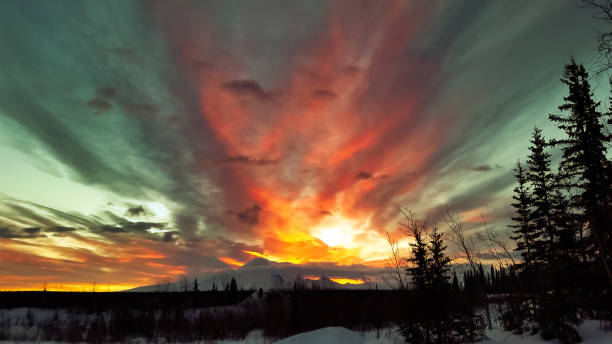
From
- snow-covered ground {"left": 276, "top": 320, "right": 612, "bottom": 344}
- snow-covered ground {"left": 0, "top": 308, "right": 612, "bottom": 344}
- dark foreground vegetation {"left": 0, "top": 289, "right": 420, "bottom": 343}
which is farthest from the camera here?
dark foreground vegetation {"left": 0, "top": 289, "right": 420, "bottom": 343}

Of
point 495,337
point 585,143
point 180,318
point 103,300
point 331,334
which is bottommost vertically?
point 180,318

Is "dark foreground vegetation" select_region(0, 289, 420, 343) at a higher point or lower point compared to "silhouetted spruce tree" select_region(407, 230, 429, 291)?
lower

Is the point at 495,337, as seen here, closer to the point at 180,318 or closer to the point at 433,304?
the point at 433,304

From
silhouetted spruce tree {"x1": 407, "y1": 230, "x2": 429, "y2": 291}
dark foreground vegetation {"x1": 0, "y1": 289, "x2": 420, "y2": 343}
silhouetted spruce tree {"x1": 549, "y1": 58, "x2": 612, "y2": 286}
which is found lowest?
dark foreground vegetation {"x1": 0, "y1": 289, "x2": 420, "y2": 343}

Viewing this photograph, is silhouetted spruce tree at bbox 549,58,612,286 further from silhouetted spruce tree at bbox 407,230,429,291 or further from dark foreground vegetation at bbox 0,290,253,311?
dark foreground vegetation at bbox 0,290,253,311

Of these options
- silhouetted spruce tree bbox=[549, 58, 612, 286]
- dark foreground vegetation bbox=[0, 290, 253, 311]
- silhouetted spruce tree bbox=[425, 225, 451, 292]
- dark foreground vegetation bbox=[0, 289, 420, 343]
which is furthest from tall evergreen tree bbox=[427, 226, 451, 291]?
dark foreground vegetation bbox=[0, 290, 253, 311]

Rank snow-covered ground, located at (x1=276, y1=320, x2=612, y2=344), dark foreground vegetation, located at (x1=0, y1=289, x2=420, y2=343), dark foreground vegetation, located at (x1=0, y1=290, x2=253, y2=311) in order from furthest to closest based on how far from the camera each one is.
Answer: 1. dark foreground vegetation, located at (x1=0, y1=290, x2=253, y2=311)
2. dark foreground vegetation, located at (x1=0, y1=289, x2=420, y2=343)
3. snow-covered ground, located at (x1=276, y1=320, x2=612, y2=344)

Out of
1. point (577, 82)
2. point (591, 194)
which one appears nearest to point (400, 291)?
point (591, 194)

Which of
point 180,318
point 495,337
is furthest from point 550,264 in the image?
point 180,318

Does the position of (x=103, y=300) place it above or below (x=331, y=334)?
above

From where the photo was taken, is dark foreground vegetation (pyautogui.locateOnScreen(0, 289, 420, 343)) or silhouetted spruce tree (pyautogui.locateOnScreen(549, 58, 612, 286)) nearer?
silhouetted spruce tree (pyautogui.locateOnScreen(549, 58, 612, 286))

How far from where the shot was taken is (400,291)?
25547mm

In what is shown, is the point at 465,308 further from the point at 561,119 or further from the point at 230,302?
the point at 230,302

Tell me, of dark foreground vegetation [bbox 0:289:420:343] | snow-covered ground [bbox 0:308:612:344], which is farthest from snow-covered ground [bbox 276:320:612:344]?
dark foreground vegetation [bbox 0:289:420:343]
